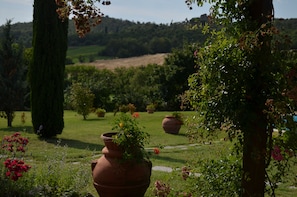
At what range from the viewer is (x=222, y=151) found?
12.3 feet

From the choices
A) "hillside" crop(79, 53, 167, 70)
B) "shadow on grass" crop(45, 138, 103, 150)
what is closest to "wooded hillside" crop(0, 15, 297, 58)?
"hillside" crop(79, 53, 167, 70)

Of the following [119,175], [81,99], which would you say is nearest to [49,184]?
[119,175]

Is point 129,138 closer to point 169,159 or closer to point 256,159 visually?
point 256,159

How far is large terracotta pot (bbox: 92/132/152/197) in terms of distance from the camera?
4.45 metres

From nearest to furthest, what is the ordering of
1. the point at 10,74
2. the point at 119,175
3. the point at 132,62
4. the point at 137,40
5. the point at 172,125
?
1. the point at 119,175
2. the point at 172,125
3. the point at 10,74
4. the point at 132,62
5. the point at 137,40

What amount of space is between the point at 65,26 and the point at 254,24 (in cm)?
929

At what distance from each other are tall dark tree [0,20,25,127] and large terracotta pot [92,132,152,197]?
37.1 feet

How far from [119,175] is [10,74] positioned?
11.8 m

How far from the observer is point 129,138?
14.8 feet

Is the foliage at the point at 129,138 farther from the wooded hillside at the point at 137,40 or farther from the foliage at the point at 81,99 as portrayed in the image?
the wooded hillside at the point at 137,40

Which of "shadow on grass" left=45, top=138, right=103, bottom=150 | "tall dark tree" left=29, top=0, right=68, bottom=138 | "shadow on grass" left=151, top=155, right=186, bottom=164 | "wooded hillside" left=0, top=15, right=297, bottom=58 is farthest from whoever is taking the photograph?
"wooded hillside" left=0, top=15, right=297, bottom=58

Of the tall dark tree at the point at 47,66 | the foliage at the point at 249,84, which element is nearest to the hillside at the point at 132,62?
the tall dark tree at the point at 47,66

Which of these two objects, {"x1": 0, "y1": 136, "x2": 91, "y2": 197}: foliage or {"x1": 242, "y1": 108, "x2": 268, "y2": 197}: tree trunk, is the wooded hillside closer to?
{"x1": 0, "y1": 136, "x2": 91, "y2": 197}: foliage

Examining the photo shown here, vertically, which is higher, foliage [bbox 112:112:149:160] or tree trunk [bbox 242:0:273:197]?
tree trunk [bbox 242:0:273:197]
